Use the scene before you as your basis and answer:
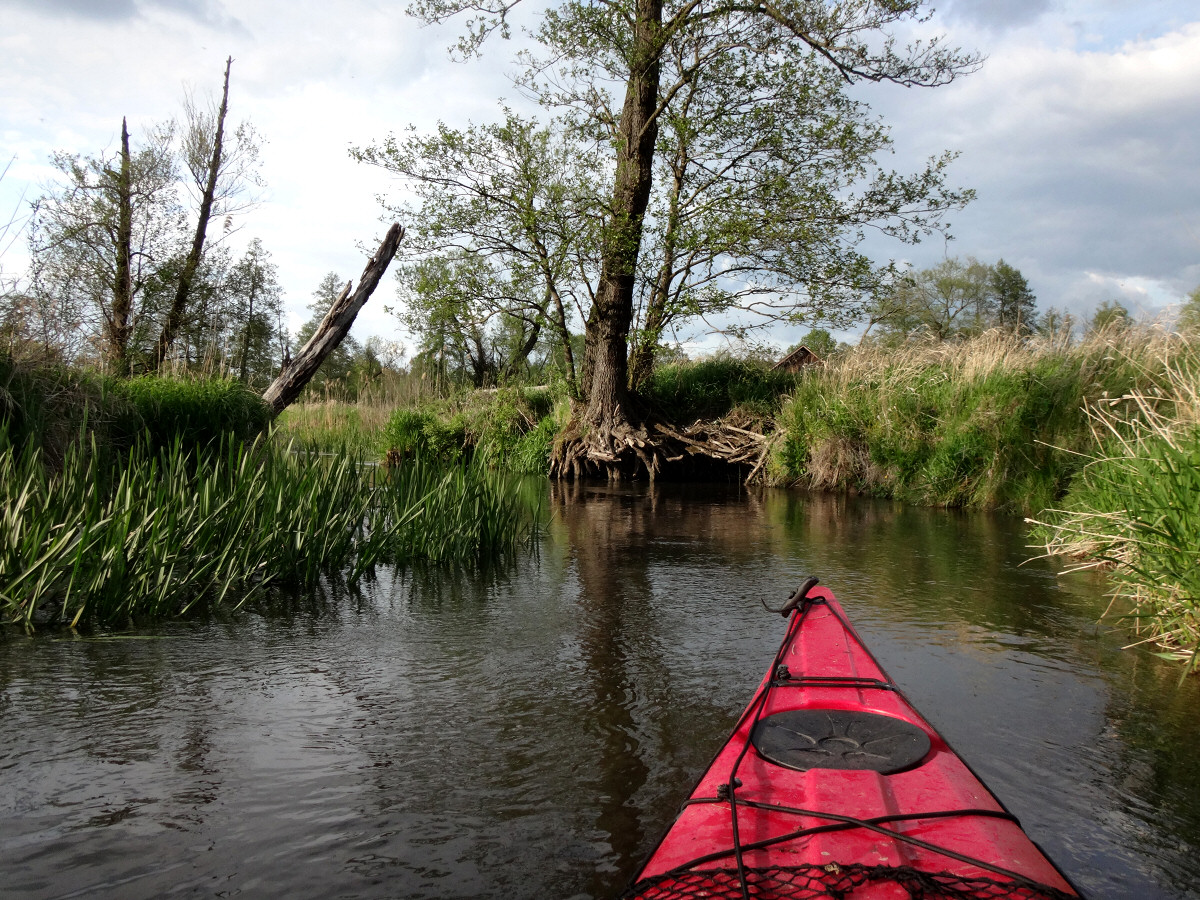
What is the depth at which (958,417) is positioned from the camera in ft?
35.1

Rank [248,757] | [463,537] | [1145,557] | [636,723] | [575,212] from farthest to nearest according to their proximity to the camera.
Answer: [575,212], [463,537], [1145,557], [636,723], [248,757]

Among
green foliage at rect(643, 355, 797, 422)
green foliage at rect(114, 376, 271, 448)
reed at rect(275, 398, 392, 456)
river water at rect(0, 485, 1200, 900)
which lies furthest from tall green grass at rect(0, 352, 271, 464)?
green foliage at rect(643, 355, 797, 422)

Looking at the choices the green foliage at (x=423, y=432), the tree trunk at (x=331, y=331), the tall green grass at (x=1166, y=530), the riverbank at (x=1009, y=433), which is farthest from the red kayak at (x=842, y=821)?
the green foliage at (x=423, y=432)

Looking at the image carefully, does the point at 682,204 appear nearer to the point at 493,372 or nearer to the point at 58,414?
the point at 58,414

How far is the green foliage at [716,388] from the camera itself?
15.1 meters

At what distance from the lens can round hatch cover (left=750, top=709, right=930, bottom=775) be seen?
2260 mm

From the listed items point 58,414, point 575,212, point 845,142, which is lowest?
point 58,414

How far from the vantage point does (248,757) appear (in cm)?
285

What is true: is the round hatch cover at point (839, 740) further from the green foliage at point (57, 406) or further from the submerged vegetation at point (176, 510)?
the green foliage at point (57, 406)

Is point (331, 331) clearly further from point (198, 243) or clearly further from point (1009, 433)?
point (198, 243)

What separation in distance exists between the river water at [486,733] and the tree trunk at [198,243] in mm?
16394

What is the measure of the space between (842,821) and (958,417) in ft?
32.1

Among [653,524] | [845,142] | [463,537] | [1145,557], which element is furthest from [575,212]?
[1145,557]

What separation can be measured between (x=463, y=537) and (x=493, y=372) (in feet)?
65.3
